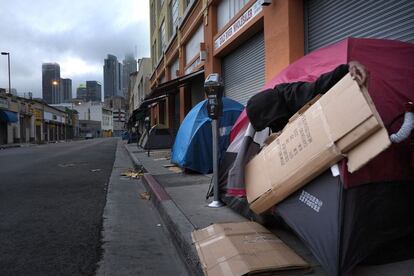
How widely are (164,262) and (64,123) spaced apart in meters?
89.9

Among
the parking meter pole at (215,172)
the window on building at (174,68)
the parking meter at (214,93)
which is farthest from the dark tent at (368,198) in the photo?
the window on building at (174,68)

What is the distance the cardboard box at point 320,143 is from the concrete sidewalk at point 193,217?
0.62 meters

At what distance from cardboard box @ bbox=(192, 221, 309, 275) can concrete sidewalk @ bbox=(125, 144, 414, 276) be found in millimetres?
132

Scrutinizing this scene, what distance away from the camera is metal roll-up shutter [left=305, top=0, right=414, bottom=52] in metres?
6.39

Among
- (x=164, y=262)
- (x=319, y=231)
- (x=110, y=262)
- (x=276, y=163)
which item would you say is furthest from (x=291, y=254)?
(x=110, y=262)

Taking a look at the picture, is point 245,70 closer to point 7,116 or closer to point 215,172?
point 215,172

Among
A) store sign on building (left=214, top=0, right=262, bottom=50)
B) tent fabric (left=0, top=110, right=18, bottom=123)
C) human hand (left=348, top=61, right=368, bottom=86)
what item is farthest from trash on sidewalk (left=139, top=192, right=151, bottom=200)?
tent fabric (left=0, top=110, right=18, bottom=123)

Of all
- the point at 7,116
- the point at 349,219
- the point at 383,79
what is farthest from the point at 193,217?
the point at 7,116

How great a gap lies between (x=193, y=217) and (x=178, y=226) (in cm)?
54

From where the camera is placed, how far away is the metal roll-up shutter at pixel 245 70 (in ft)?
40.0

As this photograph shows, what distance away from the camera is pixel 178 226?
5.83 m

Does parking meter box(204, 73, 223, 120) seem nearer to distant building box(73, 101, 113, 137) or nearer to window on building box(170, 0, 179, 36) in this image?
window on building box(170, 0, 179, 36)

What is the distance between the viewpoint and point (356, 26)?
7.51 m

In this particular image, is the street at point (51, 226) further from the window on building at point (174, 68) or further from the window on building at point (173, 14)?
the window on building at point (173, 14)
